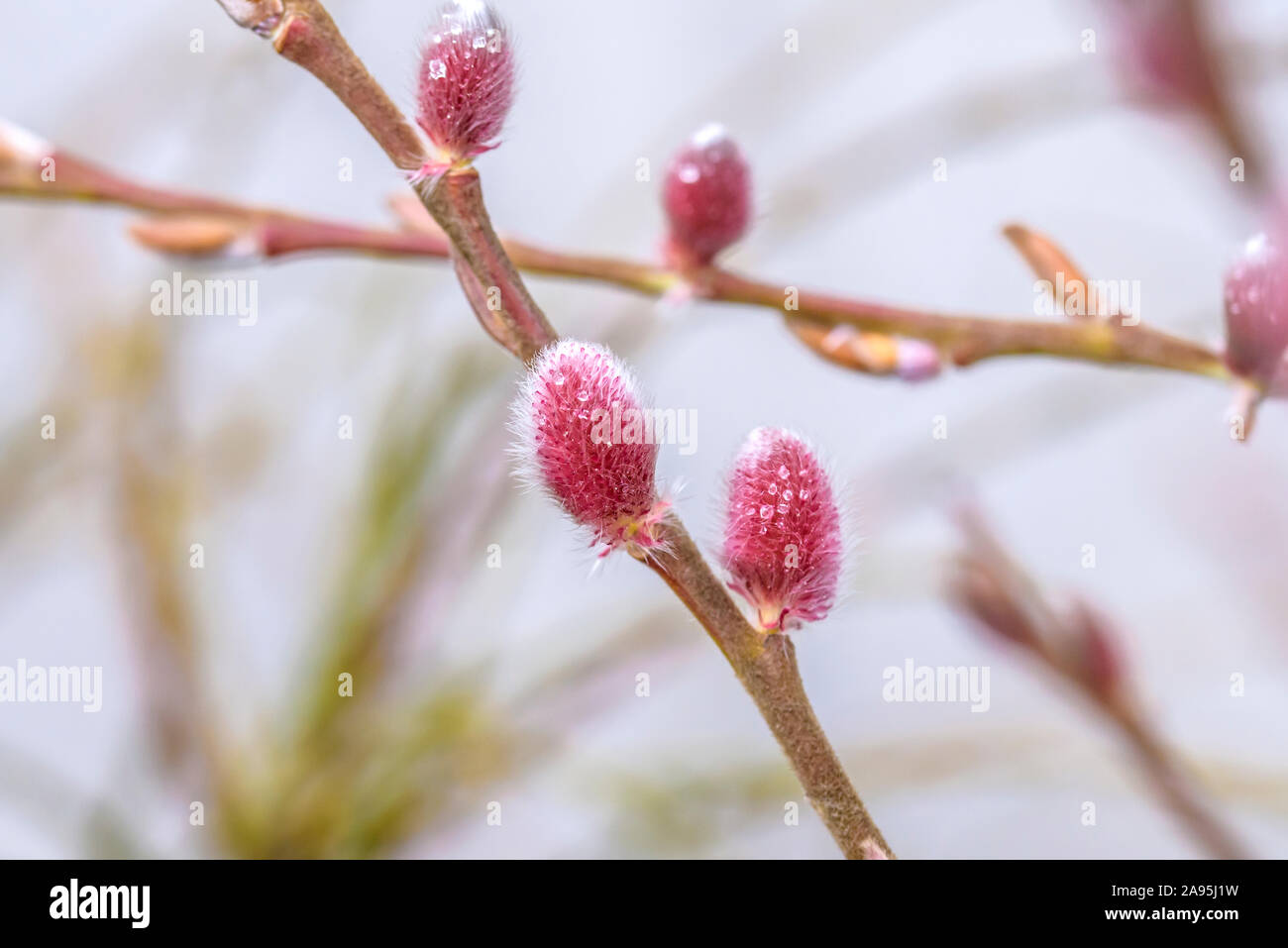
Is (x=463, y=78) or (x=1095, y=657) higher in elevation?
(x=463, y=78)

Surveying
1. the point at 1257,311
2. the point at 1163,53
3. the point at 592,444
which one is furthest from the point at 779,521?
the point at 1163,53

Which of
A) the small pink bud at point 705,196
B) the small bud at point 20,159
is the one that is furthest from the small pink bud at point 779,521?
the small bud at point 20,159

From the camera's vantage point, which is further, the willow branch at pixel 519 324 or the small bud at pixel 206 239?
the small bud at pixel 206 239

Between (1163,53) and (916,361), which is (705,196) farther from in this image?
(1163,53)

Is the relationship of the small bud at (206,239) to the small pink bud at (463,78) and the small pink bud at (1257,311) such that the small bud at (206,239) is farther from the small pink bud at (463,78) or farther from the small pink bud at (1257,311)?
the small pink bud at (1257,311)

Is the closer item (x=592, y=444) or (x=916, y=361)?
(x=592, y=444)
